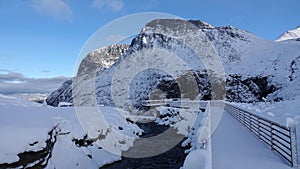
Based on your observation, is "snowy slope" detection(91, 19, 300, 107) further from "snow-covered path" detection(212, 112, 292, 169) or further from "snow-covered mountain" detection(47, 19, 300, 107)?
"snow-covered path" detection(212, 112, 292, 169)

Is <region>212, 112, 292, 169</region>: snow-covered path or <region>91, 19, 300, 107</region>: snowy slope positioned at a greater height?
<region>91, 19, 300, 107</region>: snowy slope

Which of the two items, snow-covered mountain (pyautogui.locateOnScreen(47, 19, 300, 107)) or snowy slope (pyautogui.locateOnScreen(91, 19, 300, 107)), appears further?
snowy slope (pyautogui.locateOnScreen(91, 19, 300, 107))

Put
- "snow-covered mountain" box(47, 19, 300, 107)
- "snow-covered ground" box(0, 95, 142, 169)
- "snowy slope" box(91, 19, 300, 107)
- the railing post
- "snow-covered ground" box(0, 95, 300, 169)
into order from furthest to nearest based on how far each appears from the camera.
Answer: "snowy slope" box(91, 19, 300, 107)
"snow-covered mountain" box(47, 19, 300, 107)
"snow-covered ground" box(0, 95, 142, 169)
"snow-covered ground" box(0, 95, 300, 169)
the railing post

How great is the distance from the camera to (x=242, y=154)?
7.56m

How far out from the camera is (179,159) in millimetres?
12258

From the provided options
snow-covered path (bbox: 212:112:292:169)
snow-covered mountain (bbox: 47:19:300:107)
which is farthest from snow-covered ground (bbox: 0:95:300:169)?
snow-covered mountain (bbox: 47:19:300:107)

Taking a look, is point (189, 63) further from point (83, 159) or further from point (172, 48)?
point (83, 159)

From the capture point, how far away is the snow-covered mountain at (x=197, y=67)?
58281 mm

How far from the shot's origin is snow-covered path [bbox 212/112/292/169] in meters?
6.41

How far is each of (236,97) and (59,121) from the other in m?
50.4

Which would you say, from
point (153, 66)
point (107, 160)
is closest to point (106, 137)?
point (107, 160)

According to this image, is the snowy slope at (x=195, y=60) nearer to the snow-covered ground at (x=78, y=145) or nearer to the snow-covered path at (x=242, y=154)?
the snow-covered path at (x=242, y=154)

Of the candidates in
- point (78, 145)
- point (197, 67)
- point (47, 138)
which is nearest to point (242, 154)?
point (47, 138)

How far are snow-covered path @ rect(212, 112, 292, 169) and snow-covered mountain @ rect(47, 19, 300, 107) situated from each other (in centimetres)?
3510
